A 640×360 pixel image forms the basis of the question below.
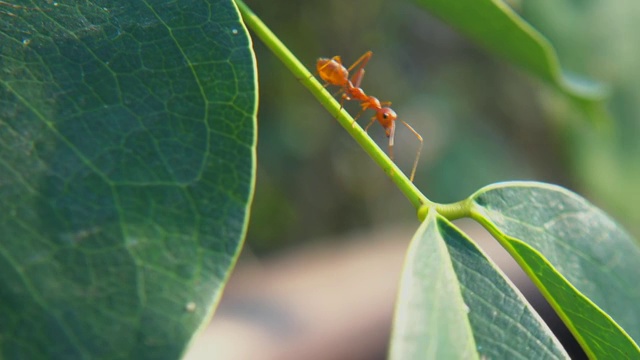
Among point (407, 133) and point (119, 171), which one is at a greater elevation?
point (407, 133)

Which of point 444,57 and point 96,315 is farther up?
point 444,57

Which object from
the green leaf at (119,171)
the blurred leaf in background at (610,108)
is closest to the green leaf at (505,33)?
the green leaf at (119,171)

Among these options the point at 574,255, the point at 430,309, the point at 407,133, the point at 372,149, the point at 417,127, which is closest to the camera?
the point at 430,309

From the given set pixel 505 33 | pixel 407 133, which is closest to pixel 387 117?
pixel 505 33

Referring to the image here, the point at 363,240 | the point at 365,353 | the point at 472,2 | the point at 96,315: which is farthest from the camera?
the point at 363,240

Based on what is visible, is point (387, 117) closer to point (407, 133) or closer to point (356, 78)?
point (356, 78)

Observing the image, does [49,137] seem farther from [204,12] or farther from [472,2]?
[472,2]

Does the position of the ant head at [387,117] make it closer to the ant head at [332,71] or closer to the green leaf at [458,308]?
the ant head at [332,71]

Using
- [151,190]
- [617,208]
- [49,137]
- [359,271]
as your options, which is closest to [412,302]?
[151,190]
